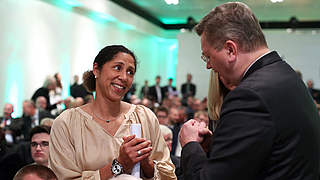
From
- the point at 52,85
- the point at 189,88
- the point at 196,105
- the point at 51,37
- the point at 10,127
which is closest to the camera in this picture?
the point at 10,127

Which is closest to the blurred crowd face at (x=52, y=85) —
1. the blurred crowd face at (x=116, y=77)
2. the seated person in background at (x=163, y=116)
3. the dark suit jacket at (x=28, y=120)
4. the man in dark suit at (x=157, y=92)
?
the dark suit jacket at (x=28, y=120)

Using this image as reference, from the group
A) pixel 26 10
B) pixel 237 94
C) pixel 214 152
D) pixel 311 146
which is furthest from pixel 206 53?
pixel 26 10

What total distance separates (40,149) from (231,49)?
7.85 ft

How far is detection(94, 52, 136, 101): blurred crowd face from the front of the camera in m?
2.23

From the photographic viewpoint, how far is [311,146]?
1.37m

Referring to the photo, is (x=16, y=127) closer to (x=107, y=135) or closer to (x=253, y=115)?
(x=107, y=135)

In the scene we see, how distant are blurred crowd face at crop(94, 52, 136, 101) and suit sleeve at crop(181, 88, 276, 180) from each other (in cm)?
96

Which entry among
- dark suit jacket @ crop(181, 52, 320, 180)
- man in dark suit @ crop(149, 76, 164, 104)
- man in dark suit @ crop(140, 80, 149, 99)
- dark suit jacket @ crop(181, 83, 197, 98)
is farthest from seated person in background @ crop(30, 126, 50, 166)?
man in dark suit @ crop(140, 80, 149, 99)

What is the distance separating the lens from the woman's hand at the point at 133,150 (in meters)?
1.92

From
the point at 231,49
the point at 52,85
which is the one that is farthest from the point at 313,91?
the point at 231,49

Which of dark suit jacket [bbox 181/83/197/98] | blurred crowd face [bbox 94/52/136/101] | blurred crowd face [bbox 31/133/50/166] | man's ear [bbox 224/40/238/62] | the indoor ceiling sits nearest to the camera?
man's ear [bbox 224/40/238/62]

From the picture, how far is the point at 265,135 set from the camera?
129 centimetres

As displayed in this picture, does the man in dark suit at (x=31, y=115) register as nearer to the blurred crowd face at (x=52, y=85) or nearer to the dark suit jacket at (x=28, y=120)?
the dark suit jacket at (x=28, y=120)

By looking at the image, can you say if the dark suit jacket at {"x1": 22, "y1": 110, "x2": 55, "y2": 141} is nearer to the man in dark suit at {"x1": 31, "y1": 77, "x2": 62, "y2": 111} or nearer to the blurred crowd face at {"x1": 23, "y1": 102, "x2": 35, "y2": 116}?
the blurred crowd face at {"x1": 23, "y1": 102, "x2": 35, "y2": 116}
